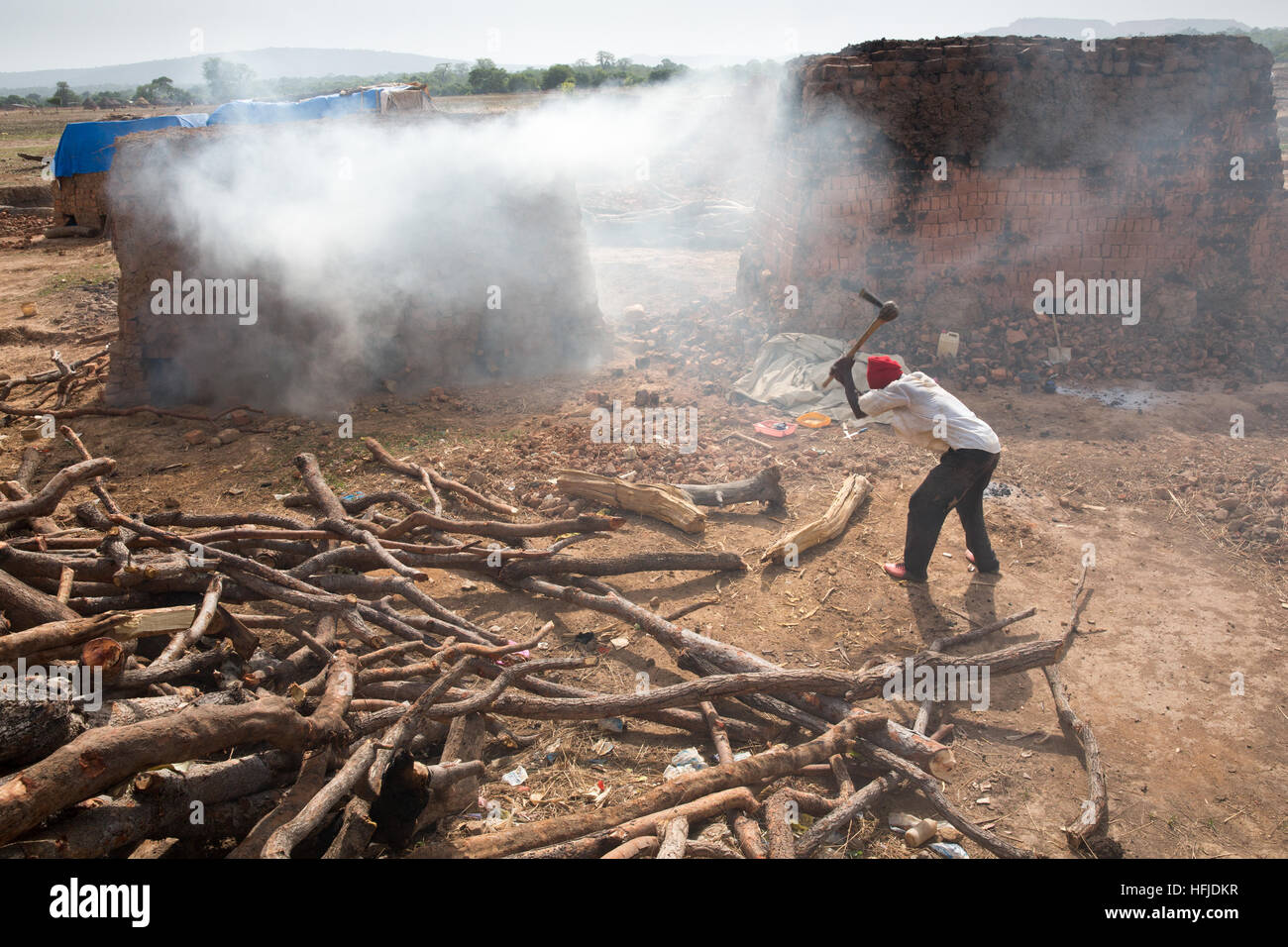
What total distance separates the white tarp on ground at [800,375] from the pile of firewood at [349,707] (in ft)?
12.7

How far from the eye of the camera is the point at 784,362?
9.16 m

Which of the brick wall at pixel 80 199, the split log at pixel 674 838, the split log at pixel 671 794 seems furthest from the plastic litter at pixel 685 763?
the brick wall at pixel 80 199

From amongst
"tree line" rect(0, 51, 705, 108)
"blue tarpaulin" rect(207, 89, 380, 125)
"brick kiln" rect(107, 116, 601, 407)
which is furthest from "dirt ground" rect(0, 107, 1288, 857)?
"tree line" rect(0, 51, 705, 108)

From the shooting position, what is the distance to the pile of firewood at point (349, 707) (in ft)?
8.97

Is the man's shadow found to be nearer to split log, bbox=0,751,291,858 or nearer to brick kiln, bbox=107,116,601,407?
split log, bbox=0,751,291,858

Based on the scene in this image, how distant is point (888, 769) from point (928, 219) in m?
7.83

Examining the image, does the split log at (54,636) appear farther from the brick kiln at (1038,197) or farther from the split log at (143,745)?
the brick kiln at (1038,197)

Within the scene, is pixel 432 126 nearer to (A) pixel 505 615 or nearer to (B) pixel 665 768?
(A) pixel 505 615

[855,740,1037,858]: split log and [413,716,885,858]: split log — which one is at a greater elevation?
[413,716,885,858]: split log
